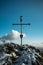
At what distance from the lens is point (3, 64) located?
19.5m

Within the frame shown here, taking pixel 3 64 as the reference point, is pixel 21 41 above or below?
above

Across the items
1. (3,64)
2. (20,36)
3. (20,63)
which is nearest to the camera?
(3,64)

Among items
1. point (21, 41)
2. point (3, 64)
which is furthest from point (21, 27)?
point (3, 64)

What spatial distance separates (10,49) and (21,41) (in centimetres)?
944

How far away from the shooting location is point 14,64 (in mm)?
20875

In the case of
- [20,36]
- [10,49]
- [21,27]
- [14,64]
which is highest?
[21,27]

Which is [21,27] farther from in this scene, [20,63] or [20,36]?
[20,63]

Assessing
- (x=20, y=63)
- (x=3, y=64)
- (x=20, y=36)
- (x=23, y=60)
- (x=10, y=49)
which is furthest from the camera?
(x=20, y=36)

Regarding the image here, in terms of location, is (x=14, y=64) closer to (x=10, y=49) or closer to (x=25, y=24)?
(x=10, y=49)

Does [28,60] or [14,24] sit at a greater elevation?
[14,24]

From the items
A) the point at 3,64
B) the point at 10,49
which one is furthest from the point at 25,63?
the point at 10,49

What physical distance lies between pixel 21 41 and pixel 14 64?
56.6 ft

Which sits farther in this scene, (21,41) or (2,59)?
(21,41)

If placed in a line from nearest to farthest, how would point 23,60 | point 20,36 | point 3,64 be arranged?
point 3,64
point 23,60
point 20,36
